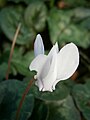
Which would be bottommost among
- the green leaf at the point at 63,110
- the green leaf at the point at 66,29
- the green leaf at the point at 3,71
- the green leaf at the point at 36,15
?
the green leaf at the point at 66,29

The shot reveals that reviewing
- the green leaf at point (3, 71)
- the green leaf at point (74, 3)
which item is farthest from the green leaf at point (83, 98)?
the green leaf at point (74, 3)

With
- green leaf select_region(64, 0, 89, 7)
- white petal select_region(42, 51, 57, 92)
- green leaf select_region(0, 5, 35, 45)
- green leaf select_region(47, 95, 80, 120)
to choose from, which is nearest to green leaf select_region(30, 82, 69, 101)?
green leaf select_region(47, 95, 80, 120)

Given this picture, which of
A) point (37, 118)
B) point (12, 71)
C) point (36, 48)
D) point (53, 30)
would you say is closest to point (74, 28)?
point (53, 30)

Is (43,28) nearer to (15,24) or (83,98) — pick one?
(15,24)

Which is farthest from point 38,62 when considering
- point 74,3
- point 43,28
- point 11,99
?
point 74,3

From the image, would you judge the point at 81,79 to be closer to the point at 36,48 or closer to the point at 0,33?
the point at 0,33

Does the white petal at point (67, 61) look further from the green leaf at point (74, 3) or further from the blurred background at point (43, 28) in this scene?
the green leaf at point (74, 3)
